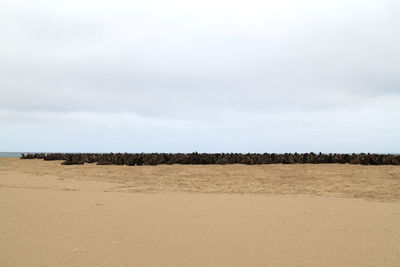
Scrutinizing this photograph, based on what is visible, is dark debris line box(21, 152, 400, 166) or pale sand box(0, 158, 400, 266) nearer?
pale sand box(0, 158, 400, 266)

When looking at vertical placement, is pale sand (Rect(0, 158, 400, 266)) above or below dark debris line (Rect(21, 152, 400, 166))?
below

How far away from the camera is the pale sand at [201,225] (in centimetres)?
432

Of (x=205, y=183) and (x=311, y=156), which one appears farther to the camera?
(x=311, y=156)

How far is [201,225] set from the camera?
5941 mm

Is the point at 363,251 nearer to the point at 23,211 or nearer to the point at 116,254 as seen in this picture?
the point at 116,254

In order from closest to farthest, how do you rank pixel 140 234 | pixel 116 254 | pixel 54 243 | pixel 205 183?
1. pixel 116 254
2. pixel 54 243
3. pixel 140 234
4. pixel 205 183

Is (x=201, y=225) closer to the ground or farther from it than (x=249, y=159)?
closer to the ground

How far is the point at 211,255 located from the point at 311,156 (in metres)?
16.3

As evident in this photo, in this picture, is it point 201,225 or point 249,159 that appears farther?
point 249,159

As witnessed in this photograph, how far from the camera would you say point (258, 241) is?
4984 mm

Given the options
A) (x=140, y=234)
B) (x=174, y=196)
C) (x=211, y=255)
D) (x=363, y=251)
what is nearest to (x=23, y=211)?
(x=140, y=234)

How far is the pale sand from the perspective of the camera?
14.2 feet

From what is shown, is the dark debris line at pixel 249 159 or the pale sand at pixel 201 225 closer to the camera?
the pale sand at pixel 201 225

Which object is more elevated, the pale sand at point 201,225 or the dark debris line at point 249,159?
the dark debris line at point 249,159
